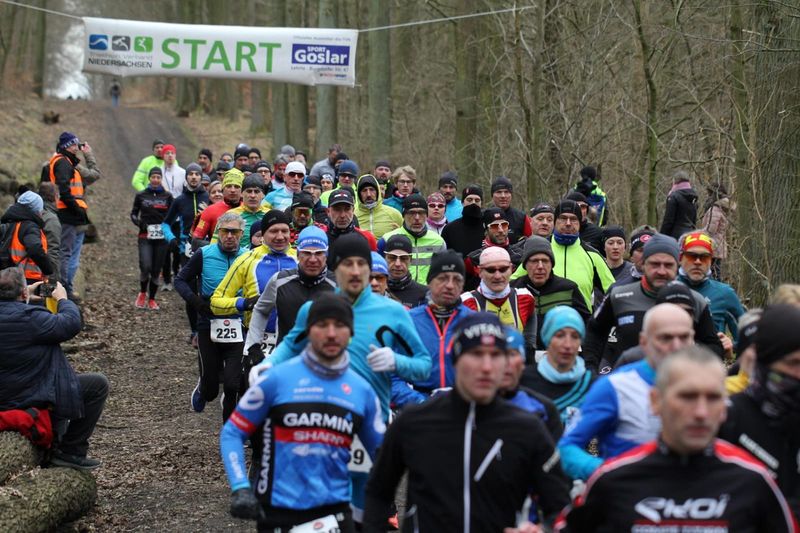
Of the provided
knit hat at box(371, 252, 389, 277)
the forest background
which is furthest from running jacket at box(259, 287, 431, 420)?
the forest background

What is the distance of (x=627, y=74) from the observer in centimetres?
2108

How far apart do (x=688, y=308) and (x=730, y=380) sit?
156 cm

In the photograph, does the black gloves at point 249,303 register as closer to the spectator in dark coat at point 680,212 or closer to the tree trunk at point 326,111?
the spectator in dark coat at point 680,212

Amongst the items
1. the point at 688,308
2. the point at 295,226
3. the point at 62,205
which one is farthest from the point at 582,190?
the point at 688,308

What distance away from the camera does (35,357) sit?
8.35 m

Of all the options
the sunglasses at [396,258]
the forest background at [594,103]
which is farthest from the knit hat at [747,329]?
the forest background at [594,103]

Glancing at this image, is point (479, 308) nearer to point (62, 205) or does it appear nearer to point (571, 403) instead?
point (571, 403)

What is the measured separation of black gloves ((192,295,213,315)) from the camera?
34.0ft

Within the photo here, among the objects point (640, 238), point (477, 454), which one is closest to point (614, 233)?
point (640, 238)

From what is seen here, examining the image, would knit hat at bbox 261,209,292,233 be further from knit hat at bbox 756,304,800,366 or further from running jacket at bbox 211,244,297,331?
knit hat at bbox 756,304,800,366

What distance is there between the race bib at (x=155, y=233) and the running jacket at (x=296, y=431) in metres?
12.5

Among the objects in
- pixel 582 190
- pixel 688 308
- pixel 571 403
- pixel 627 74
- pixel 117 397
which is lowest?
pixel 117 397

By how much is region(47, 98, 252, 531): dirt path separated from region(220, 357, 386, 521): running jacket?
3.04 meters

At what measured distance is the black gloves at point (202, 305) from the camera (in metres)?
10.4
